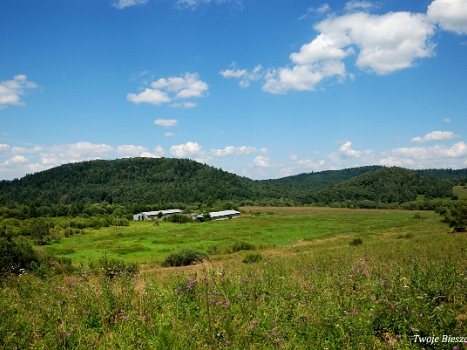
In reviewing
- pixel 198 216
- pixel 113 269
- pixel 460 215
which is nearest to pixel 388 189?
pixel 198 216

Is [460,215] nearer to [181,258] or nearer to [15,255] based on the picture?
[181,258]

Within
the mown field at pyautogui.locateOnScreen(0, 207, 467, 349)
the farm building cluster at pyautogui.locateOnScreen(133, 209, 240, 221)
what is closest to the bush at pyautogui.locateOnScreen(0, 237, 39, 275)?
the mown field at pyautogui.locateOnScreen(0, 207, 467, 349)

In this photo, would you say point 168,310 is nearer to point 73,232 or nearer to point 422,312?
point 422,312

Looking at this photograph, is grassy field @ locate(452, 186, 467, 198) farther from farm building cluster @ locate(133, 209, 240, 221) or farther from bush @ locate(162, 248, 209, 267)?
bush @ locate(162, 248, 209, 267)

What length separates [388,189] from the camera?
154375 mm

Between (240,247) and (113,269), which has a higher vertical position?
(113,269)

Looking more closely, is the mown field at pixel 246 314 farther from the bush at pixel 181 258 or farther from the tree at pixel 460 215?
the tree at pixel 460 215

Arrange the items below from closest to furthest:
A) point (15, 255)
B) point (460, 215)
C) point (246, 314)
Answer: point (246, 314), point (15, 255), point (460, 215)

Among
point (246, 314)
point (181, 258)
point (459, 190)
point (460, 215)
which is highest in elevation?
point (246, 314)

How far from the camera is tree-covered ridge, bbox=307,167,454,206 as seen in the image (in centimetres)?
14438

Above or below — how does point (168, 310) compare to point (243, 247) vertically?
above

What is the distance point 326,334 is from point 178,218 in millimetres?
103705

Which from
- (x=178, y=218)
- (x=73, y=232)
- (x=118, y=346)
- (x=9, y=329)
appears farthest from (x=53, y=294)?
(x=178, y=218)

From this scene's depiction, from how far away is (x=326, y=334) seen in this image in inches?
199
